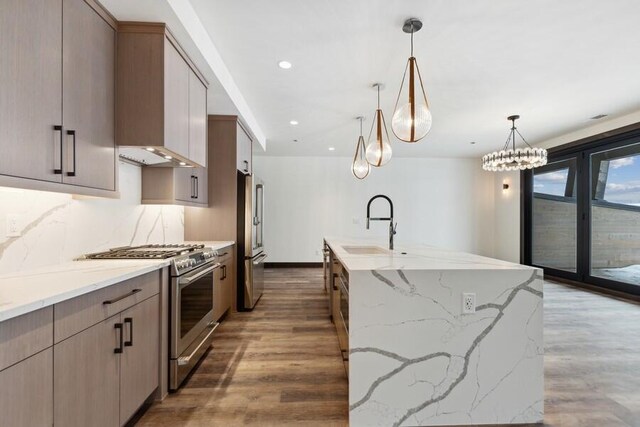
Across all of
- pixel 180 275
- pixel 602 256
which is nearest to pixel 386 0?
pixel 180 275

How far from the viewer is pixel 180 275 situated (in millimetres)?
2041

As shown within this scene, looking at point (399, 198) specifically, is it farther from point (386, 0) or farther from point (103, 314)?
point (103, 314)

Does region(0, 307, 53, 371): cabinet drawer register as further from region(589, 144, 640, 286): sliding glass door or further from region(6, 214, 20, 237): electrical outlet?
region(589, 144, 640, 286): sliding glass door

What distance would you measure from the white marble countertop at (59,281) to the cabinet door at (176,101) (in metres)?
0.85

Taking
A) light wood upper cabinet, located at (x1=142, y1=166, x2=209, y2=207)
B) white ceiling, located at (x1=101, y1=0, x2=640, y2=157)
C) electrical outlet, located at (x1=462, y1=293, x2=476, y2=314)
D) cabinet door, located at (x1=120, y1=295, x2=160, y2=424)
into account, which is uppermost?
white ceiling, located at (x1=101, y1=0, x2=640, y2=157)

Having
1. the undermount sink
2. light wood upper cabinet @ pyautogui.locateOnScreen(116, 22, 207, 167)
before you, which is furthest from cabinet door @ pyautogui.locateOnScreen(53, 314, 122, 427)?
the undermount sink

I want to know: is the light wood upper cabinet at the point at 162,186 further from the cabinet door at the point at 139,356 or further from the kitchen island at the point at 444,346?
the kitchen island at the point at 444,346

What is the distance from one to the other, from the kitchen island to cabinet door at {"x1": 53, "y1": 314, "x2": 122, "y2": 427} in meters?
1.18

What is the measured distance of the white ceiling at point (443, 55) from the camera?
210 cm

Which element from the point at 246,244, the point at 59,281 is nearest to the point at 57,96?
the point at 59,281

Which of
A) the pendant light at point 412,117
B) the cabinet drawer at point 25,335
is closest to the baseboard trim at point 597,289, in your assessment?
the pendant light at point 412,117

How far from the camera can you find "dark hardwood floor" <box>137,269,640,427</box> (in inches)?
70.3

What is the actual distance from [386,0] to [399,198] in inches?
215

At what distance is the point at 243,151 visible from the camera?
13.3ft
